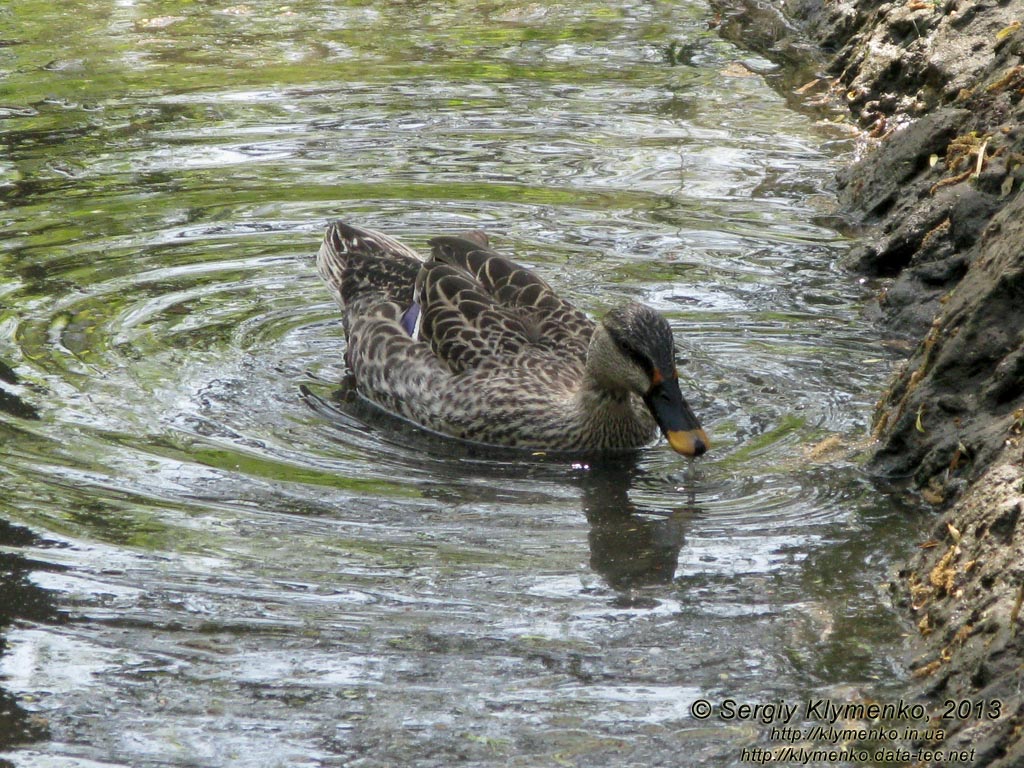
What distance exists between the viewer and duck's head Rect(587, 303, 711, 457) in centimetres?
706

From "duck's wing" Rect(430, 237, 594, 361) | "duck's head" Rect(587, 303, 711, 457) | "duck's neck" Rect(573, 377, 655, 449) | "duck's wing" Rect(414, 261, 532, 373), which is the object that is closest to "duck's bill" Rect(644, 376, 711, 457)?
"duck's head" Rect(587, 303, 711, 457)

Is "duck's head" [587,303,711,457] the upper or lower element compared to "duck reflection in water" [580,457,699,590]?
upper

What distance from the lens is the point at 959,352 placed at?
21.7ft

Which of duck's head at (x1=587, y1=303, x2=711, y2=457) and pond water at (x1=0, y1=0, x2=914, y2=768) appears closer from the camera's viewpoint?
pond water at (x1=0, y1=0, x2=914, y2=768)

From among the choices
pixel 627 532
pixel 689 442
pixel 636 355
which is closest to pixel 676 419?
pixel 689 442

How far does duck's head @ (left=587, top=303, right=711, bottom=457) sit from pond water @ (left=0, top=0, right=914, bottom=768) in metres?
0.24

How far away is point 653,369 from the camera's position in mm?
7266

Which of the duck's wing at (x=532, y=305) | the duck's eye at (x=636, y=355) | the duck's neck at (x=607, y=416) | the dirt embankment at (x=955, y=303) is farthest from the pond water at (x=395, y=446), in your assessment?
the duck's wing at (x=532, y=305)

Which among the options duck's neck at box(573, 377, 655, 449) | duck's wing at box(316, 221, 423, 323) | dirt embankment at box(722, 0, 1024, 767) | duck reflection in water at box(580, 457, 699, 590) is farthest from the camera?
duck's wing at box(316, 221, 423, 323)

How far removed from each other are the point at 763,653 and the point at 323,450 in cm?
290

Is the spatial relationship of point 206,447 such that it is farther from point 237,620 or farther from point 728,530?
point 728,530

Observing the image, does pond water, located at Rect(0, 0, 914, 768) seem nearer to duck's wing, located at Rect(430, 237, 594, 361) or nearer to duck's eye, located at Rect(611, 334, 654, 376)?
duck's eye, located at Rect(611, 334, 654, 376)

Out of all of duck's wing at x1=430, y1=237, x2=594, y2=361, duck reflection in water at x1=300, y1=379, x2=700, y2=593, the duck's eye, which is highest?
the duck's eye

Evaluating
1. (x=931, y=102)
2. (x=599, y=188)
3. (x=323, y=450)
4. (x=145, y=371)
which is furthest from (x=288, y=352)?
(x=931, y=102)
